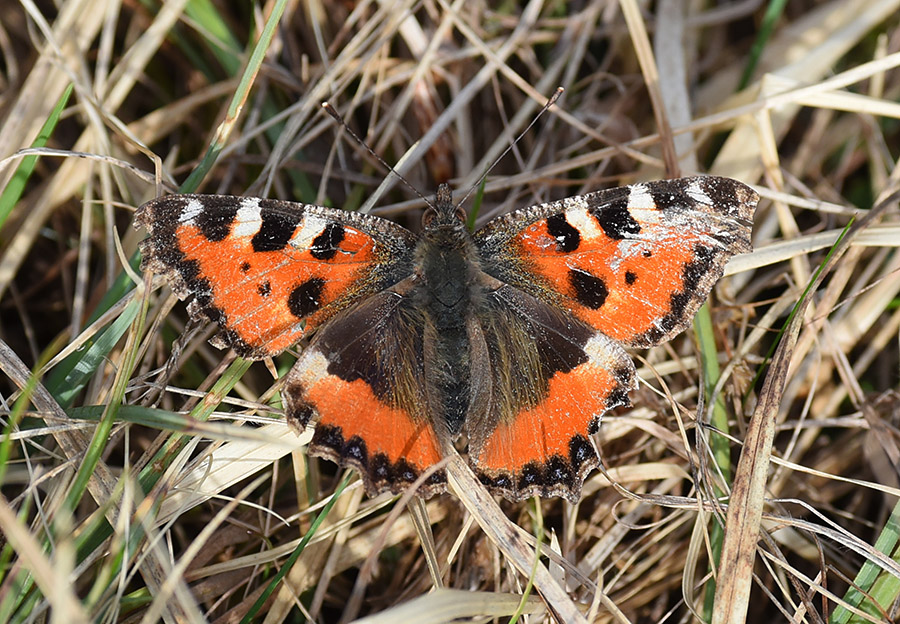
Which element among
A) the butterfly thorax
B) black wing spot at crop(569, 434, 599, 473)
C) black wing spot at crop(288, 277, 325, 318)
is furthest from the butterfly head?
black wing spot at crop(569, 434, 599, 473)

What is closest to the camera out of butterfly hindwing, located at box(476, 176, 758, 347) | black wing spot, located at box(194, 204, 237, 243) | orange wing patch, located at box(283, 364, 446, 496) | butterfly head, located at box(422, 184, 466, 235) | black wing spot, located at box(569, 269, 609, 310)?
orange wing patch, located at box(283, 364, 446, 496)

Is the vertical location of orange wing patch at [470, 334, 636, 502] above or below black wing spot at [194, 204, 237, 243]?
below

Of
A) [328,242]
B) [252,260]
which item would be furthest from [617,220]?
[252,260]

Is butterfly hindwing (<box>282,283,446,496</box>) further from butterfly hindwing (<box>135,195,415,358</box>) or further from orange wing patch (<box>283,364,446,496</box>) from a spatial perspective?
butterfly hindwing (<box>135,195,415,358</box>)

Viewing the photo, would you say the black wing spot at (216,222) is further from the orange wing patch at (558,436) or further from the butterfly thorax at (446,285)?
the orange wing patch at (558,436)

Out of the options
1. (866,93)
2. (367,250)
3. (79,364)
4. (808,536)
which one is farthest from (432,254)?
(866,93)

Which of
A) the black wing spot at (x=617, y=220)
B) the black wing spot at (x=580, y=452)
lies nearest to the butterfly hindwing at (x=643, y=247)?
the black wing spot at (x=617, y=220)

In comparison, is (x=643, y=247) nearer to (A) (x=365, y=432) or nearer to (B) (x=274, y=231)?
(A) (x=365, y=432)

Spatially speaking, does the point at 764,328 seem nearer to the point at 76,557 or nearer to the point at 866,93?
the point at 866,93
